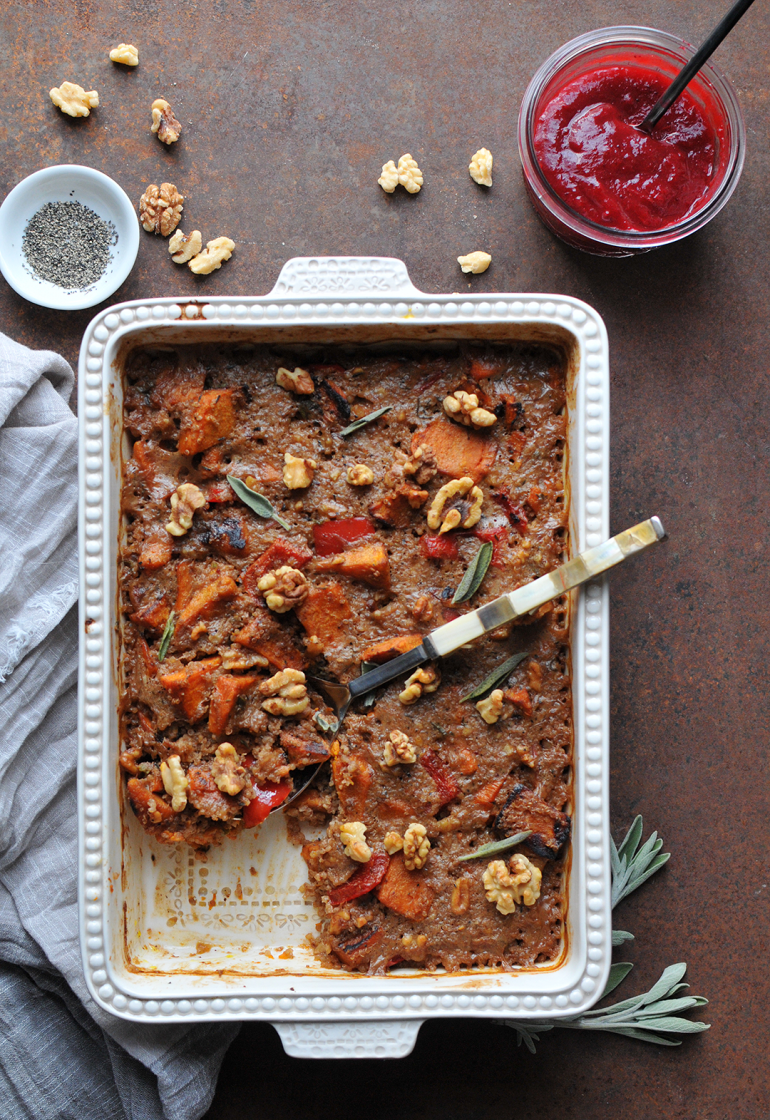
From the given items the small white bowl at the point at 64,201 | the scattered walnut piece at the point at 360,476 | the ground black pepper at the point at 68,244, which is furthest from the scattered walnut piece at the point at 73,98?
Result: the scattered walnut piece at the point at 360,476

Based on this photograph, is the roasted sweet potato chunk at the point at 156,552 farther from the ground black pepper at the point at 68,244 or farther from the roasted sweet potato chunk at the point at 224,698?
the ground black pepper at the point at 68,244

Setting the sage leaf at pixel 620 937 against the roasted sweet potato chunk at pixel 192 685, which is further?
the sage leaf at pixel 620 937

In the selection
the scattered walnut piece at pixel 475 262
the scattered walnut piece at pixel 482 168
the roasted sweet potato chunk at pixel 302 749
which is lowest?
the roasted sweet potato chunk at pixel 302 749

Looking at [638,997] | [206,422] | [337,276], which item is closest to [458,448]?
[337,276]

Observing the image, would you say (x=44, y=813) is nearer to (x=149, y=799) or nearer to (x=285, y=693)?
(x=149, y=799)

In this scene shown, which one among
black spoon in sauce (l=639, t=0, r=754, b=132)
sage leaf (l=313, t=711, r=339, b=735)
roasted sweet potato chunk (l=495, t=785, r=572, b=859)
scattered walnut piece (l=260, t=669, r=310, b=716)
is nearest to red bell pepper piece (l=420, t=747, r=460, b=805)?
roasted sweet potato chunk (l=495, t=785, r=572, b=859)

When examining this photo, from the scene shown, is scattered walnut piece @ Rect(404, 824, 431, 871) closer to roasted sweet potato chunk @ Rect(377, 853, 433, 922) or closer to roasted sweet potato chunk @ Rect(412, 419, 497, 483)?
roasted sweet potato chunk @ Rect(377, 853, 433, 922)
